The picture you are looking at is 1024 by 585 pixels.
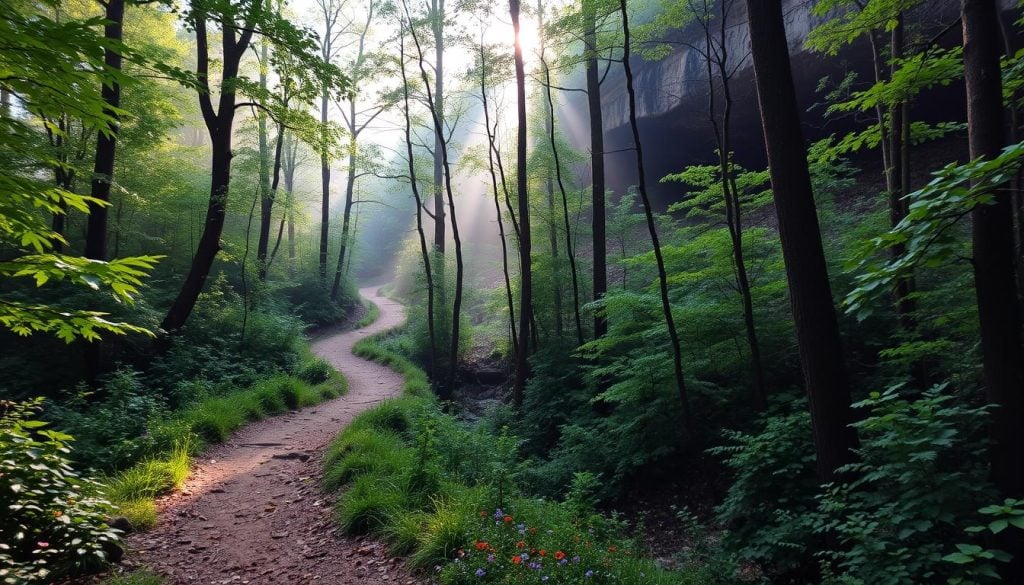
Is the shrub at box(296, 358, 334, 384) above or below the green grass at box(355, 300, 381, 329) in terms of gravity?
below

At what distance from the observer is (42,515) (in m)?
3.55

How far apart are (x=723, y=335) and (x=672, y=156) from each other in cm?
1685

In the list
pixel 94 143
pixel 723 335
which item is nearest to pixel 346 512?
pixel 723 335

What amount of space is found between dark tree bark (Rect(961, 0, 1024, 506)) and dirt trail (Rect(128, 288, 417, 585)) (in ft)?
15.8

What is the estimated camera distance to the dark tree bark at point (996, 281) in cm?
362

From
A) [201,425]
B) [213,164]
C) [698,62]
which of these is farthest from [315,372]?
[698,62]

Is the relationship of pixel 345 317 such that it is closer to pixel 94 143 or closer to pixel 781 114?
pixel 94 143

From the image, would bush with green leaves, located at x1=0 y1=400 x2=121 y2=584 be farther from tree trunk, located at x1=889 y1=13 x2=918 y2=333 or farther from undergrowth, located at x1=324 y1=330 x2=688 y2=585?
tree trunk, located at x1=889 y1=13 x2=918 y2=333

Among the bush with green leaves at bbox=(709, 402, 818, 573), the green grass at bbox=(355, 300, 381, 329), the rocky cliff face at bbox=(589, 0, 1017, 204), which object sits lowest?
the bush with green leaves at bbox=(709, 402, 818, 573)

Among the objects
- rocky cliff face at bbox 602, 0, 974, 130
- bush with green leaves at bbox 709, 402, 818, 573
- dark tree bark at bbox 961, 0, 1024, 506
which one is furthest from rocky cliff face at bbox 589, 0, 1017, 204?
bush with green leaves at bbox 709, 402, 818, 573

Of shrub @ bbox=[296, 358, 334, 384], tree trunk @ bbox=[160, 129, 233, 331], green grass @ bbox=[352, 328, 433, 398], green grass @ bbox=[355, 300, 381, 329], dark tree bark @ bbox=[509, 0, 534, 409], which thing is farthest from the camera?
green grass @ bbox=[355, 300, 381, 329]

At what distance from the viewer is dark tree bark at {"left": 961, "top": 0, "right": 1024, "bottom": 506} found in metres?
3.62

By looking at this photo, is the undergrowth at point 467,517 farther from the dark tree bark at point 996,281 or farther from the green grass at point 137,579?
the dark tree bark at point 996,281

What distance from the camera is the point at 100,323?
2.69m
